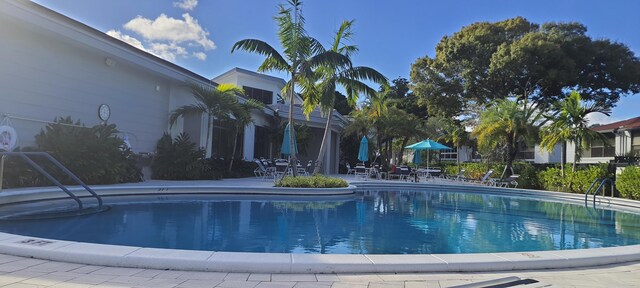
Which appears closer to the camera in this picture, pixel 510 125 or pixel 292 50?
pixel 292 50

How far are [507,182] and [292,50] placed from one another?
40.8ft

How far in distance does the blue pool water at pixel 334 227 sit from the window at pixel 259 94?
14.3 m

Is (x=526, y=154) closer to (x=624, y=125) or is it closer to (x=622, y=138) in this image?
(x=622, y=138)

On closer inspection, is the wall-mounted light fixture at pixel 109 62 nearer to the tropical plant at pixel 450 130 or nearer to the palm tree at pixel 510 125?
the palm tree at pixel 510 125

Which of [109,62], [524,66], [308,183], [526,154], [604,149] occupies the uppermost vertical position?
[524,66]

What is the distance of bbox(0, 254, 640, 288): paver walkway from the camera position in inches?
137

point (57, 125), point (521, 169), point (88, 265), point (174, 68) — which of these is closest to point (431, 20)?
point (521, 169)

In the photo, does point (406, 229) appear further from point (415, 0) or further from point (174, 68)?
point (174, 68)

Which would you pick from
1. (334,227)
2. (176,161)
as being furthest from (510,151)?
(176,161)

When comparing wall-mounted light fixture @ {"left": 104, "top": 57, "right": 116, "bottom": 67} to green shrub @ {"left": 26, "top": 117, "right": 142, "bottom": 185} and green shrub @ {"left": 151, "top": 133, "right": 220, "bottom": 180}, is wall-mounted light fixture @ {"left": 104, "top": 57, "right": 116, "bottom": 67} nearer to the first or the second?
green shrub @ {"left": 26, "top": 117, "right": 142, "bottom": 185}

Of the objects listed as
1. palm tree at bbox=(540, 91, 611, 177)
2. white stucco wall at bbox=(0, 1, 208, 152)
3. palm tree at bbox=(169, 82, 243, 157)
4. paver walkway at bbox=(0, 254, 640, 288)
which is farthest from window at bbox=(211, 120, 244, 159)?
paver walkway at bbox=(0, 254, 640, 288)

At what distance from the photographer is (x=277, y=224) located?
26.1 ft

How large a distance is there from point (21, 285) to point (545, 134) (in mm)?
19795

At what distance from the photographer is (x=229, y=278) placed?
12.3 ft
